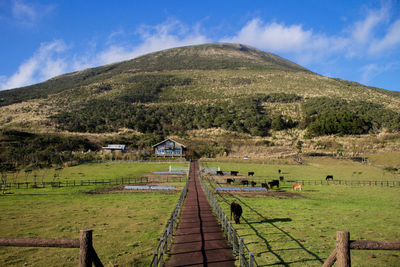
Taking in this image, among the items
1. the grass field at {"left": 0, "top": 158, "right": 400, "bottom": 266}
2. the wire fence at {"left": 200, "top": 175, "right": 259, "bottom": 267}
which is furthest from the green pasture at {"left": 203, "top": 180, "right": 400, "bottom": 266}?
the wire fence at {"left": 200, "top": 175, "right": 259, "bottom": 267}

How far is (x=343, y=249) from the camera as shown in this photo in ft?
13.8

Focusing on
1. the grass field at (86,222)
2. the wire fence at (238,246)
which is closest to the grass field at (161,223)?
the grass field at (86,222)

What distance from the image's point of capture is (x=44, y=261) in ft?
33.6

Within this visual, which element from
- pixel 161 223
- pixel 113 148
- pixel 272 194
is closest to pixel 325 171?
pixel 272 194

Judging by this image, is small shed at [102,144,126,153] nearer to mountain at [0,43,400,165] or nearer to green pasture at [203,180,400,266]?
mountain at [0,43,400,165]

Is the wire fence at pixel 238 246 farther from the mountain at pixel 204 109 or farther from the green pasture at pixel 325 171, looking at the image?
the mountain at pixel 204 109

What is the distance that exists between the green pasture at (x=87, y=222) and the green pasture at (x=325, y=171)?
889 inches

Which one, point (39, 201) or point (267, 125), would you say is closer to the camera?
point (39, 201)

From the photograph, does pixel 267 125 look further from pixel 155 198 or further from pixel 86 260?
pixel 86 260

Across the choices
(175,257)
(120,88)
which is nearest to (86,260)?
(175,257)

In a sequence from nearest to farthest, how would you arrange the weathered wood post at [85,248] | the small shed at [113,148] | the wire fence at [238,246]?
the weathered wood post at [85,248]
the wire fence at [238,246]
the small shed at [113,148]

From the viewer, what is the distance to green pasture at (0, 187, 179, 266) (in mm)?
10642

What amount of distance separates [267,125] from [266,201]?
72781 mm

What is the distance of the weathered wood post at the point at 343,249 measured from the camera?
4184 millimetres
